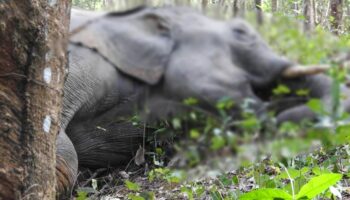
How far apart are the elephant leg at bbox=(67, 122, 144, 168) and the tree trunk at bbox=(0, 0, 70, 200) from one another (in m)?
0.94

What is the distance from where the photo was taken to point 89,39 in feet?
4.26

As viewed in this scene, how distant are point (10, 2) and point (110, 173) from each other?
2240 millimetres

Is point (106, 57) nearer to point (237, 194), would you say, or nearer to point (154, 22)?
point (154, 22)

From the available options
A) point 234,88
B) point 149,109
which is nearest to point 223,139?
point 234,88

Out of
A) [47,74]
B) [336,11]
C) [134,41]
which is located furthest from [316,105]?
[336,11]

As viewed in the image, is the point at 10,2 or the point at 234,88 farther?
the point at 10,2

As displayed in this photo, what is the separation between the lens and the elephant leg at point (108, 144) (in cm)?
328

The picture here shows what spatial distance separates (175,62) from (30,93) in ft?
3.01

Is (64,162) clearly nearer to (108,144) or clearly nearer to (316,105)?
(108,144)

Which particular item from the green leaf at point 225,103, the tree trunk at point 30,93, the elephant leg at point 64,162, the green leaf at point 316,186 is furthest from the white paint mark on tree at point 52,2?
the green leaf at point 316,186

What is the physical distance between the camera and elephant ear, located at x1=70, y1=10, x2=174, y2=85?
1217mm

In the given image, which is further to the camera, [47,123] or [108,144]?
[108,144]

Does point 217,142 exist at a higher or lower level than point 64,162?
higher

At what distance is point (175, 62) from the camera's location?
117 centimetres
